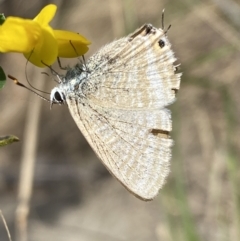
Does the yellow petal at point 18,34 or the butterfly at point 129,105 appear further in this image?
the butterfly at point 129,105

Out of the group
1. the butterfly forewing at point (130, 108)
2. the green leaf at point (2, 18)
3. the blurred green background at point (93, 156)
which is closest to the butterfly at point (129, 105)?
the butterfly forewing at point (130, 108)

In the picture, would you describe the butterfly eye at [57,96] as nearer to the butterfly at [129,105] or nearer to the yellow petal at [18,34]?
the butterfly at [129,105]

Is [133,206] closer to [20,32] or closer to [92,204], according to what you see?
[92,204]

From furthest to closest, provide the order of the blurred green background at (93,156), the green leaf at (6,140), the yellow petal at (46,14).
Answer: the blurred green background at (93,156)
the yellow petal at (46,14)
the green leaf at (6,140)

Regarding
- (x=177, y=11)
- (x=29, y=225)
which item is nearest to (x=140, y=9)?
(x=177, y=11)

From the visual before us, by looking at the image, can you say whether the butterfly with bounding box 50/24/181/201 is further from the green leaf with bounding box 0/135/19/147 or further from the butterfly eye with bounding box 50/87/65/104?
the green leaf with bounding box 0/135/19/147

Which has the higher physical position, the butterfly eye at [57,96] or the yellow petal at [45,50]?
the yellow petal at [45,50]

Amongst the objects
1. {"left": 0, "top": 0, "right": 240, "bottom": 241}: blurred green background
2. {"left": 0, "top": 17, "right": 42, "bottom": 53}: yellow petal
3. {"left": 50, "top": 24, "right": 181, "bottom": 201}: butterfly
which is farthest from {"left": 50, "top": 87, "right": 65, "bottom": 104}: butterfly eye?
{"left": 0, "top": 0, "right": 240, "bottom": 241}: blurred green background

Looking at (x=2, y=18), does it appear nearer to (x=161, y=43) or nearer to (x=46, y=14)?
(x=46, y=14)

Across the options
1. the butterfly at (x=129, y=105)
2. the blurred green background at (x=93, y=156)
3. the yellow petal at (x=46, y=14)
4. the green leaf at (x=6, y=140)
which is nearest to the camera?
the green leaf at (x=6, y=140)

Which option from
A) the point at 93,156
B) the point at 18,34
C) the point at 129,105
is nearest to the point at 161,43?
the point at 129,105
